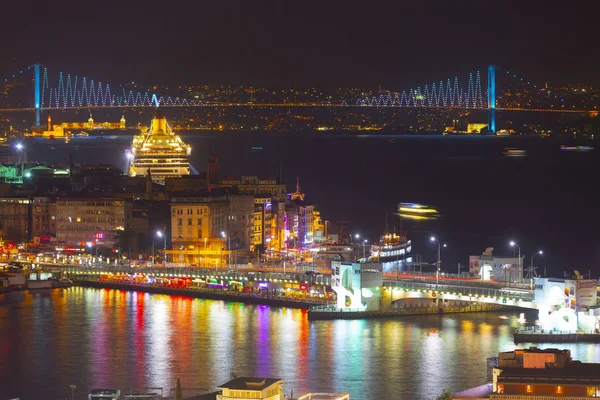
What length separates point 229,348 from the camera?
18328 mm

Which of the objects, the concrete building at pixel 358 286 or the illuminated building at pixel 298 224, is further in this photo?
the illuminated building at pixel 298 224

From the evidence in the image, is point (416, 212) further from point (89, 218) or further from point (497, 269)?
point (497, 269)

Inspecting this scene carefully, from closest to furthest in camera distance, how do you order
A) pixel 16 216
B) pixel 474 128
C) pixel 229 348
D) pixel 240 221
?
pixel 229 348, pixel 240 221, pixel 16 216, pixel 474 128

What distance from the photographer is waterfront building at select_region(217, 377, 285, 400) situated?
40.5ft

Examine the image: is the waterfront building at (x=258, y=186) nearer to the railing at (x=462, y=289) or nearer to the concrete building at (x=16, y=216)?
the concrete building at (x=16, y=216)

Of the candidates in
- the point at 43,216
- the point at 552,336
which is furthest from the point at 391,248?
the point at 552,336

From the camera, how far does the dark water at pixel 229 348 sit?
16.0 m

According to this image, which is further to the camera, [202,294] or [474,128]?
[474,128]

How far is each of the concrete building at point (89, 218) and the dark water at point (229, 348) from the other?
6893mm

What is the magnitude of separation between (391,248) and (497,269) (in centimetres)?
620

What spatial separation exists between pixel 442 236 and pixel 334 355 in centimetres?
1575

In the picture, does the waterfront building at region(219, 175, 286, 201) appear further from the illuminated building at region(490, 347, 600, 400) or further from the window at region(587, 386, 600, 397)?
the window at region(587, 386, 600, 397)

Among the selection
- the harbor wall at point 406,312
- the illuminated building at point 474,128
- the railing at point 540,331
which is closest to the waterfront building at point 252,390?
the railing at point 540,331

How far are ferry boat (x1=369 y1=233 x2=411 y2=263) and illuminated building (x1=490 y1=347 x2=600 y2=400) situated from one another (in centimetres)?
1487
